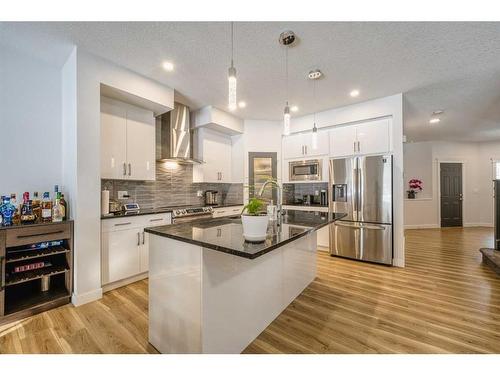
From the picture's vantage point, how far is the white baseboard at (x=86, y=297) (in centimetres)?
214

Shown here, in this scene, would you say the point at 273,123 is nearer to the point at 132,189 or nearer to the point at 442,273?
the point at 132,189

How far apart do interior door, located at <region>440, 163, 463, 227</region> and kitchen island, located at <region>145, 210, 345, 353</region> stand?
285 inches

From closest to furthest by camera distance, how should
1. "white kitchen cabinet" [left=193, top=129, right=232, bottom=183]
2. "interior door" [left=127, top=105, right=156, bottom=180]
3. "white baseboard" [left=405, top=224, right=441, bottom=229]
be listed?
"interior door" [left=127, top=105, right=156, bottom=180] < "white kitchen cabinet" [left=193, top=129, right=232, bottom=183] < "white baseboard" [left=405, top=224, right=441, bottom=229]

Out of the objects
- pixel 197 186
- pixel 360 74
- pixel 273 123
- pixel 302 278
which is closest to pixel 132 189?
pixel 197 186

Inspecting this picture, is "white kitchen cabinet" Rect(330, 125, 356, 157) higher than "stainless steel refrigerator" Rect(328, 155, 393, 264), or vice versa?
"white kitchen cabinet" Rect(330, 125, 356, 157)

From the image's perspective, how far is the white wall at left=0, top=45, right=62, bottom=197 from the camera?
222 centimetres

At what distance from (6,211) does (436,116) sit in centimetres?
652

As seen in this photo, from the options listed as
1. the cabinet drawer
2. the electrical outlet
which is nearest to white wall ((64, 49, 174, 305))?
the cabinet drawer

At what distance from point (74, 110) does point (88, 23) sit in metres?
0.82

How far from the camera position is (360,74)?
267 cm

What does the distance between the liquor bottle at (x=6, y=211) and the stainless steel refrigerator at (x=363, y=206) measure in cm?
398

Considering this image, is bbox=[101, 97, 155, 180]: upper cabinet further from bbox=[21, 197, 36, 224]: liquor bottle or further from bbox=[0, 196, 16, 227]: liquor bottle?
bbox=[0, 196, 16, 227]: liquor bottle

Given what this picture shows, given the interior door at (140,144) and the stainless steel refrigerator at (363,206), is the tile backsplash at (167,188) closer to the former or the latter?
the interior door at (140,144)

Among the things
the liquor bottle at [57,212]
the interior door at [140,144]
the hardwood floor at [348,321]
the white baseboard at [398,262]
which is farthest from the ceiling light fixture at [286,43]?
the white baseboard at [398,262]
